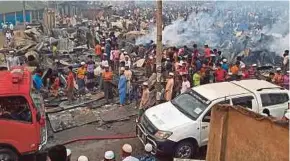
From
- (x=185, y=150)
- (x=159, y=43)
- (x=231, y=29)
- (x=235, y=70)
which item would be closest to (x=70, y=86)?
(x=159, y=43)

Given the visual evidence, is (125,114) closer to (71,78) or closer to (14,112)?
(71,78)

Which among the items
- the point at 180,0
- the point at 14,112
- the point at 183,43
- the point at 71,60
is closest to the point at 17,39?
the point at 71,60

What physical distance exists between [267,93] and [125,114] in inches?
177

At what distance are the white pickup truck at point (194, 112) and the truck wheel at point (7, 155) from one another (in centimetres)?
305

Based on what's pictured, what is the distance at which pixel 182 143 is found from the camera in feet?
31.8

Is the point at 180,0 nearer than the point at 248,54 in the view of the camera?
No

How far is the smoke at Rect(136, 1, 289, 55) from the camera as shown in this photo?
→ 70.7 feet

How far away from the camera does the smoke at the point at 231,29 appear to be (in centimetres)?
2156

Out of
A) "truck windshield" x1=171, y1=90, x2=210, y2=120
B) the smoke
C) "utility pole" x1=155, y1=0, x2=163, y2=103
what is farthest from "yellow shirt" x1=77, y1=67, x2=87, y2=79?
the smoke

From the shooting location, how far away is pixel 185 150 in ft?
32.1

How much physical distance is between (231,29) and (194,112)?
55.7 ft

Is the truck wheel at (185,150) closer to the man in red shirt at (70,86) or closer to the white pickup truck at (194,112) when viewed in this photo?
the white pickup truck at (194,112)

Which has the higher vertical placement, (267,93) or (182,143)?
(267,93)

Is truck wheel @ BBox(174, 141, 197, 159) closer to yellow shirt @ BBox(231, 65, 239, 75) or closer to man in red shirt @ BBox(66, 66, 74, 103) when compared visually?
yellow shirt @ BBox(231, 65, 239, 75)
